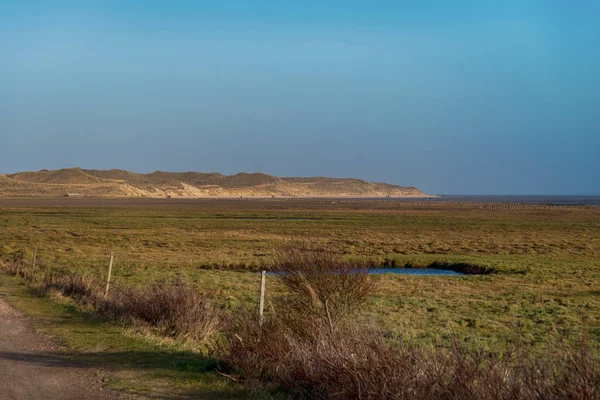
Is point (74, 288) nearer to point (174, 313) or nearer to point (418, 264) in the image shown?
point (174, 313)

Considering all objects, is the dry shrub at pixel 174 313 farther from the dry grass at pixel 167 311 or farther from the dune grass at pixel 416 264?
the dune grass at pixel 416 264

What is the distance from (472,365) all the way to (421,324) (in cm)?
1099

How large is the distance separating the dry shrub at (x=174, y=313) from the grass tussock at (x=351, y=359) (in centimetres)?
272

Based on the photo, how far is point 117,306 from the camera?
50.1 feet

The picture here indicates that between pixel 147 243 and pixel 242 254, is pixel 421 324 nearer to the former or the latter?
pixel 242 254

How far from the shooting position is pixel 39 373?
9.71m

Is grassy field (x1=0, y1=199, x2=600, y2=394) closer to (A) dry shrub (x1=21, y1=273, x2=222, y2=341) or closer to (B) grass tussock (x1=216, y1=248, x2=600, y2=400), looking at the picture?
(B) grass tussock (x1=216, y1=248, x2=600, y2=400)

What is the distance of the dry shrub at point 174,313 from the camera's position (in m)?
13.2

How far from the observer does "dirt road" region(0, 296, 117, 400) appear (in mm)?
8664

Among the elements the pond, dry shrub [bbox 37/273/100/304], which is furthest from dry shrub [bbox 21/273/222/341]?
the pond

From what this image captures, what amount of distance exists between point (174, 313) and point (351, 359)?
662 cm

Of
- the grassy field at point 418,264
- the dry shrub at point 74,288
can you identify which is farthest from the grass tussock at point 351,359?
the dry shrub at point 74,288

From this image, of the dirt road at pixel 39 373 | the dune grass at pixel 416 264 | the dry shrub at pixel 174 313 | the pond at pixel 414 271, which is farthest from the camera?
the pond at pixel 414 271

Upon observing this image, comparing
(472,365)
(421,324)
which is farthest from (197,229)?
(472,365)
